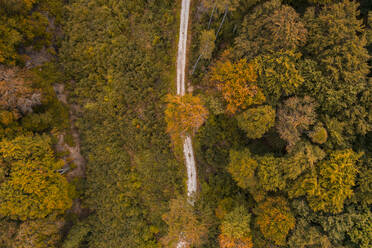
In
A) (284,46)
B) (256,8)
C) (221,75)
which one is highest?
(256,8)

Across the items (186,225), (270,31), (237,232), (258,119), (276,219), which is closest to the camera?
(258,119)

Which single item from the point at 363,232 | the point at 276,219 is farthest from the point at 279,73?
the point at 363,232

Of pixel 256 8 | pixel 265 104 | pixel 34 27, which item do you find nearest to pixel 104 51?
pixel 34 27

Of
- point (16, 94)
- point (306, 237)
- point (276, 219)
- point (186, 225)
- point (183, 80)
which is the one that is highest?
point (183, 80)

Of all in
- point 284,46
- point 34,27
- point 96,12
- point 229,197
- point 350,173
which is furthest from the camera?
point 96,12

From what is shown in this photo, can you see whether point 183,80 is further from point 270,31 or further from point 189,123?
point 270,31

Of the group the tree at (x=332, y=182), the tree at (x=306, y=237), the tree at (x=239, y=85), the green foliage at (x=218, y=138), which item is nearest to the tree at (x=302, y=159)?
the tree at (x=332, y=182)

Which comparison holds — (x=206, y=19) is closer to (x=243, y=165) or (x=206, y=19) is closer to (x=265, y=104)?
(x=265, y=104)
